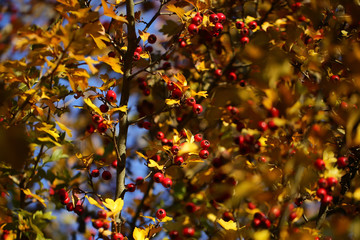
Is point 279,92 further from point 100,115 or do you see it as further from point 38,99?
point 38,99

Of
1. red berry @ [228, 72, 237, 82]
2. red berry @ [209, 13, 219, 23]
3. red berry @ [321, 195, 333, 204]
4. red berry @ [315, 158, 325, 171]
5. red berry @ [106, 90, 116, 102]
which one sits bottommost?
red berry @ [321, 195, 333, 204]

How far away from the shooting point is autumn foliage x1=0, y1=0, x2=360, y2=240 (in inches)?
39.6

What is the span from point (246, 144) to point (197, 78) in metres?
1.41

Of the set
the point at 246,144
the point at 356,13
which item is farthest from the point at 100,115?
the point at 356,13

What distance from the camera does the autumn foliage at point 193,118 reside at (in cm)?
101

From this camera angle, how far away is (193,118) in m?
2.82

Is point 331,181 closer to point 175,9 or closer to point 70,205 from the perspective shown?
point 175,9

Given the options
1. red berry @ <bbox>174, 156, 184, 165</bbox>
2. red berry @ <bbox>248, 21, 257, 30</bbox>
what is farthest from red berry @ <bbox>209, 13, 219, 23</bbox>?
red berry @ <bbox>174, 156, 184, 165</bbox>

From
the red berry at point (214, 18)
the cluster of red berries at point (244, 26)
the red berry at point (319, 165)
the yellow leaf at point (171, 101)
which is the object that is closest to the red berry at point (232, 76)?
the cluster of red berries at point (244, 26)

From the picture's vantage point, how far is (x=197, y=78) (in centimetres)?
303

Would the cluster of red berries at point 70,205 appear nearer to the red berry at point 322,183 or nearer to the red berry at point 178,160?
the red berry at point 178,160

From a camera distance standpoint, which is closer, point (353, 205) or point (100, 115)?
point (353, 205)

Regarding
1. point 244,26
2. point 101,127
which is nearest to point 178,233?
point 101,127

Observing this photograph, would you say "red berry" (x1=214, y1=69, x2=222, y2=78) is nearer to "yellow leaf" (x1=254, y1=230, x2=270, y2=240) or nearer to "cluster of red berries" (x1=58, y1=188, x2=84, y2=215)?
"cluster of red berries" (x1=58, y1=188, x2=84, y2=215)
